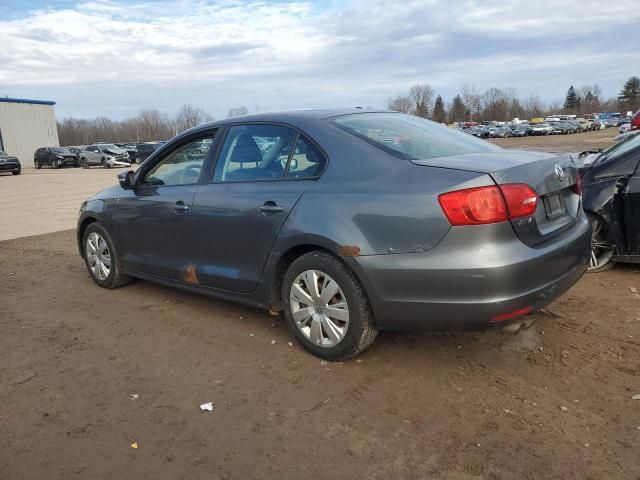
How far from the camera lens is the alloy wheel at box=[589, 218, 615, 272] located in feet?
17.3

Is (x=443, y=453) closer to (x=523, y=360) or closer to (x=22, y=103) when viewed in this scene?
(x=523, y=360)

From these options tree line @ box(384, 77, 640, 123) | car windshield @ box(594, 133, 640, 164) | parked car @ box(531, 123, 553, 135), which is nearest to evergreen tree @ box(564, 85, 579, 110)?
tree line @ box(384, 77, 640, 123)

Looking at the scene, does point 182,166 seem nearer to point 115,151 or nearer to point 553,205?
point 553,205

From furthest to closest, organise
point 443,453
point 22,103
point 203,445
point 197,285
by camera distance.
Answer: point 22,103 → point 197,285 → point 203,445 → point 443,453

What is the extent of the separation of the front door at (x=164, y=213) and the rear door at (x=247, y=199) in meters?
0.16

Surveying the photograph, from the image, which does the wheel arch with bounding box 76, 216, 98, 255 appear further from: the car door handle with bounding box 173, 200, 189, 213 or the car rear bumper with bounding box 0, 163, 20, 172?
the car rear bumper with bounding box 0, 163, 20, 172

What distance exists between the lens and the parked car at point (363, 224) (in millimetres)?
3002

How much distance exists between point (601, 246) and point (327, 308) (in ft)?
10.8

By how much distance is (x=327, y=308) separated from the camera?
3.54 m

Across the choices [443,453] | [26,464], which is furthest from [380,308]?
[26,464]

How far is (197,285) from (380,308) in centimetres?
180

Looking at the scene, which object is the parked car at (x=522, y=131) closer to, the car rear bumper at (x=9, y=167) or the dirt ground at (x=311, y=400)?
the car rear bumper at (x=9, y=167)

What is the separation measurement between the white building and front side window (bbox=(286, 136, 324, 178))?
158 feet

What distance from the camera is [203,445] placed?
2.80 m
